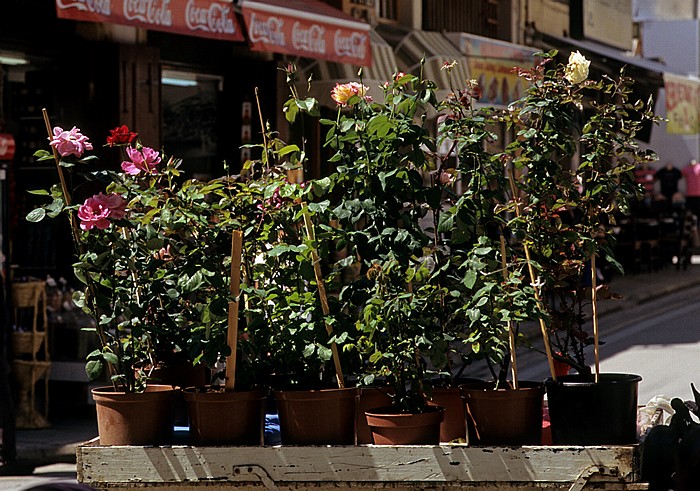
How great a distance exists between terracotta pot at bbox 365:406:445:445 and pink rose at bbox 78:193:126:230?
3.00ft

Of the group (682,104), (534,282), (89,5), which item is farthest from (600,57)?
(534,282)

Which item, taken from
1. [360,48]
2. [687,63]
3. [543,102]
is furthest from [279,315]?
[687,63]

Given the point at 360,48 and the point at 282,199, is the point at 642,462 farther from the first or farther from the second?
the point at 360,48

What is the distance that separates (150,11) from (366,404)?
7758mm

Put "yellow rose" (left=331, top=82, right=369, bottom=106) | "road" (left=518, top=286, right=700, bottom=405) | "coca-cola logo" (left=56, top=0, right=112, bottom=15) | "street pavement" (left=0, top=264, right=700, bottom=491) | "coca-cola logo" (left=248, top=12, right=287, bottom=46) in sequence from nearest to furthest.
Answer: "yellow rose" (left=331, top=82, right=369, bottom=106)
"street pavement" (left=0, top=264, right=700, bottom=491)
"coca-cola logo" (left=56, top=0, right=112, bottom=15)
"road" (left=518, top=286, right=700, bottom=405)
"coca-cola logo" (left=248, top=12, right=287, bottom=46)

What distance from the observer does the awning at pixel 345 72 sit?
15.1 metres

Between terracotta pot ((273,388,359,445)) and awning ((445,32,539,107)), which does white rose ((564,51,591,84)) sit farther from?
awning ((445,32,539,107))

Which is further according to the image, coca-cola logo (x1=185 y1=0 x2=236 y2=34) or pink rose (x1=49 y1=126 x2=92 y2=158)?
coca-cola logo (x1=185 y1=0 x2=236 y2=34)

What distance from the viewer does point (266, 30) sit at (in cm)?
1238

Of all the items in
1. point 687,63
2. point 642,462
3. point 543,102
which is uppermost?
point 687,63

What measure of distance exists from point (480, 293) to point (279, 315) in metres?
0.63

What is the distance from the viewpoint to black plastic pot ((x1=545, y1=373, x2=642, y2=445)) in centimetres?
351

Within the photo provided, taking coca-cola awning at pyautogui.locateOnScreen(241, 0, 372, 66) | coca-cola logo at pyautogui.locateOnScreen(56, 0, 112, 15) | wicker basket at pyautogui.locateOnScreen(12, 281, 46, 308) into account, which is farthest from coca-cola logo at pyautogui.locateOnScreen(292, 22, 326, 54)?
wicker basket at pyautogui.locateOnScreen(12, 281, 46, 308)

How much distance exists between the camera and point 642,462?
358cm
